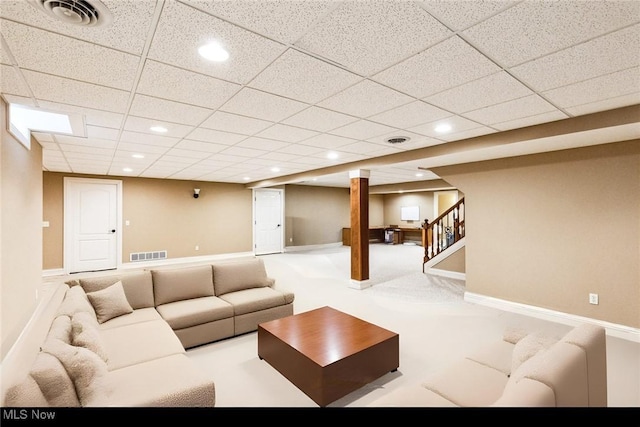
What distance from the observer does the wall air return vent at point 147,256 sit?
7.62 meters

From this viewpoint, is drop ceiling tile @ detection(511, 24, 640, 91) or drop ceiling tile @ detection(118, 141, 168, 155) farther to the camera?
drop ceiling tile @ detection(118, 141, 168, 155)

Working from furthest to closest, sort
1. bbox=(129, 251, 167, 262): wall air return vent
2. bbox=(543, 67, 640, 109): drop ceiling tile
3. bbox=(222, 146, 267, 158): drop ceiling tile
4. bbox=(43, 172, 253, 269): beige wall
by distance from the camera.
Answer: bbox=(129, 251, 167, 262): wall air return vent
bbox=(43, 172, 253, 269): beige wall
bbox=(222, 146, 267, 158): drop ceiling tile
bbox=(543, 67, 640, 109): drop ceiling tile

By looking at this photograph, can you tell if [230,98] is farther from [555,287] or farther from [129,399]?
[555,287]

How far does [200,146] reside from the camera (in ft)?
13.5

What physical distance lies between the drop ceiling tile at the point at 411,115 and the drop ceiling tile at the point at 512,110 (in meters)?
0.32

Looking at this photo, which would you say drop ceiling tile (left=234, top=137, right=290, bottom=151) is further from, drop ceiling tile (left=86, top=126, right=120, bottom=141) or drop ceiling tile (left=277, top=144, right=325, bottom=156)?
drop ceiling tile (left=86, top=126, right=120, bottom=141)

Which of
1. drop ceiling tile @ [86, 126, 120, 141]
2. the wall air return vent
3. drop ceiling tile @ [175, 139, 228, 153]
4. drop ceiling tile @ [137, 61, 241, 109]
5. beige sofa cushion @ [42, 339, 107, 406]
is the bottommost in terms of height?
the wall air return vent

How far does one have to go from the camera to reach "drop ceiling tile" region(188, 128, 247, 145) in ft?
11.1

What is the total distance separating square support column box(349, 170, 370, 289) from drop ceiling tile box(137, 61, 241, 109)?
11.1 feet

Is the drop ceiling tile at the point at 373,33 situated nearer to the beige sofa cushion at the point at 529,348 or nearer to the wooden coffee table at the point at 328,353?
the beige sofa cushion at the point at 529,348

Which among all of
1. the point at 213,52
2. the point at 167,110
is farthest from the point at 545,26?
the point at 167,110

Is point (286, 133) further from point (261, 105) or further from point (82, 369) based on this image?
point (82, 369)

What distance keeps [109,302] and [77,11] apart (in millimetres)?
2584

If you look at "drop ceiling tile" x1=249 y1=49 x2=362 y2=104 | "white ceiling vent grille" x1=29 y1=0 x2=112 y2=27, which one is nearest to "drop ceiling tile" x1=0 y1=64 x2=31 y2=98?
"white ceiling vent grille" x1=29 y1=0 x2=112 y2=27
